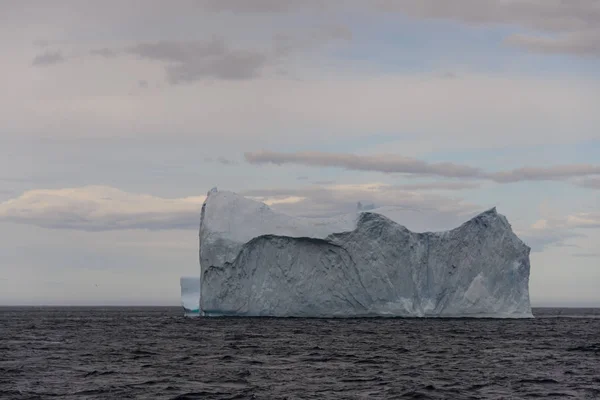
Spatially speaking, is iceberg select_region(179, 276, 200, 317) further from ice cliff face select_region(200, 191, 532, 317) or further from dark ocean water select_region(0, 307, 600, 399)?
dark ocean water select_region(0, 307, 600, 399)

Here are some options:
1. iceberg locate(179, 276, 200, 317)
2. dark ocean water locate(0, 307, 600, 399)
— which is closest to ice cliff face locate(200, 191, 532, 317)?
dark ocean water locate(0, 307, 600, 399)

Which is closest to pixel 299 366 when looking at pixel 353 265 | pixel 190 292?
pixel 353 265

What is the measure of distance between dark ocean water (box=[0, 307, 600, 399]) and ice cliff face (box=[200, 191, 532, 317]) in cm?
666

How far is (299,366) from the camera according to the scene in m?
23.6

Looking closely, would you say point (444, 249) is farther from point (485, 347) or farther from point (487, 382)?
point (487, 382)

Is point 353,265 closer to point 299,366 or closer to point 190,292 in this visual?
point 190,292

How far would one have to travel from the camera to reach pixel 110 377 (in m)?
21.0

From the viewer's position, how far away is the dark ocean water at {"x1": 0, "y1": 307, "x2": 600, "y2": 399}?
739 inches

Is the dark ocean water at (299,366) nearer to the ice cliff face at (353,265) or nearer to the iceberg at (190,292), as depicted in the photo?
the ice cliff face at (353,265)

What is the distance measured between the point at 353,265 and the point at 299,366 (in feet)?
66.7

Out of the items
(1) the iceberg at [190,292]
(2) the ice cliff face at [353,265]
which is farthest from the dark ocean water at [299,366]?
(1) the iceberg at [190,292]

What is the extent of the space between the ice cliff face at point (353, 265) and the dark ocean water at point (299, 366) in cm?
666

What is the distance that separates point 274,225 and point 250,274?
2.85 metres

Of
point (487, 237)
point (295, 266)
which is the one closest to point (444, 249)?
point (487, 237)
